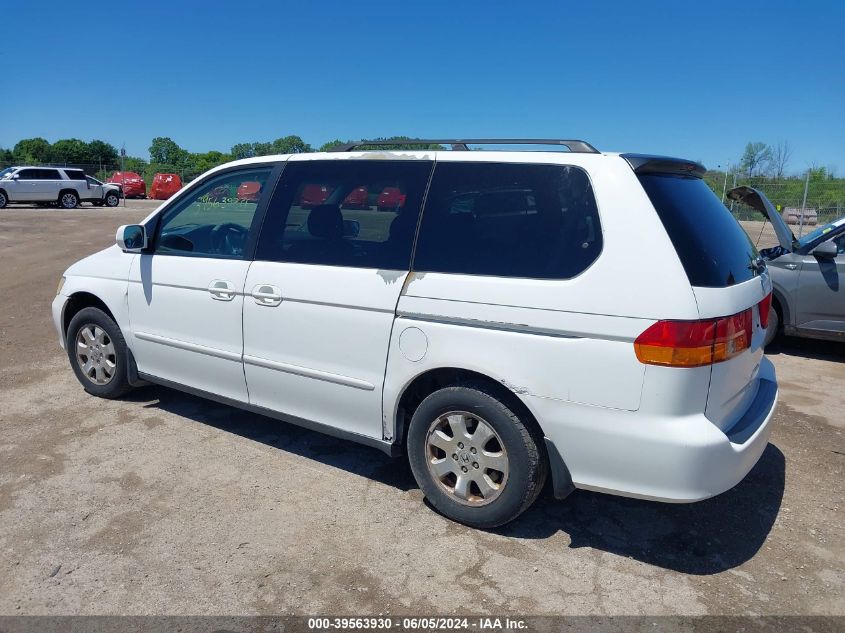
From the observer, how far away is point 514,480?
3154 millimetres

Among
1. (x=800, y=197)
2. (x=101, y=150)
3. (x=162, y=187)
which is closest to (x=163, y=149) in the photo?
(x=101, y=150)

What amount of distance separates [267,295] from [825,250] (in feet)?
19.0

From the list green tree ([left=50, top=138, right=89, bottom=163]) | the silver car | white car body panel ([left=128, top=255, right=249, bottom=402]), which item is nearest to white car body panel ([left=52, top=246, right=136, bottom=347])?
white car body panel ([left=128, top=255, right=249, bottom=402])

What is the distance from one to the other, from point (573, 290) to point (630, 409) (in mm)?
576

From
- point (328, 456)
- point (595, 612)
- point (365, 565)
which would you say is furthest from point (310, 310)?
point (595, 612)

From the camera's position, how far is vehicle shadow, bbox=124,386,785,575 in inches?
127

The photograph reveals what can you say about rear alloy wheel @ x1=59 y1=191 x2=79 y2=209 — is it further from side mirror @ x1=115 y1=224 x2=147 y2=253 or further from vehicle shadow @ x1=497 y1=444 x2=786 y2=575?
vehicle shadow @ x1=497 y1=444 x2=786 y2=575

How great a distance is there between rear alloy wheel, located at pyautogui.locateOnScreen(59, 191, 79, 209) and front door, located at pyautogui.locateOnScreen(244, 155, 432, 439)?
27906 mm

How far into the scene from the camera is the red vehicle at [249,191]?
4.26 metres

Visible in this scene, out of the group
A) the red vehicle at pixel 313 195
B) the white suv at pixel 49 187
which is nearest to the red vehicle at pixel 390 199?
the red vehicle at pixel 313 195

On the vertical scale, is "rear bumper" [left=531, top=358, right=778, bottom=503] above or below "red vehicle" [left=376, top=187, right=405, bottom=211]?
below

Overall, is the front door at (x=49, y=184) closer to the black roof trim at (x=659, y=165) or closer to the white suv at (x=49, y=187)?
the white suv at (x=49, y=187)

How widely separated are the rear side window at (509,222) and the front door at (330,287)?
6.2 inches

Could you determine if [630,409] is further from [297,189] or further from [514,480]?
[297,189]
